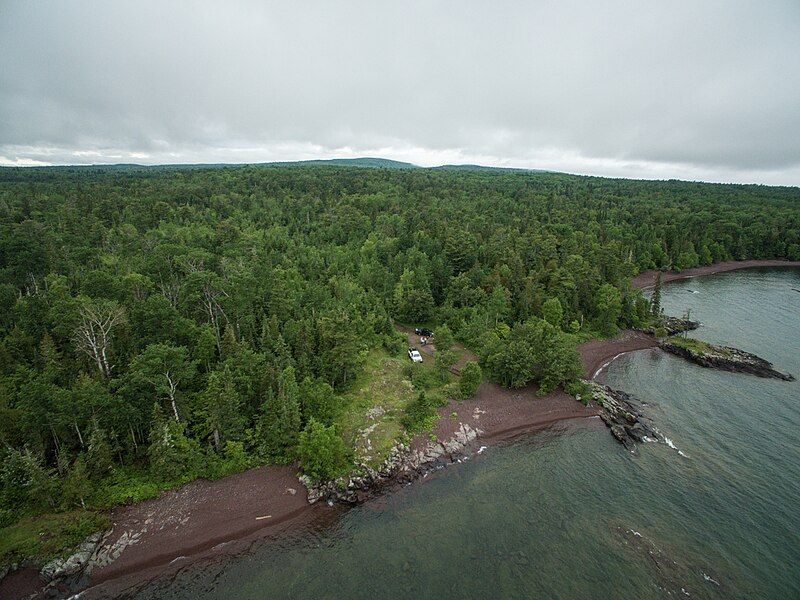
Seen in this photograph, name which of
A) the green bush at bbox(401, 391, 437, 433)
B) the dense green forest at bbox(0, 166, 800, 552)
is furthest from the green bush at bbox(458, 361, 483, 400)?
the green bush at bbox(401, 391, 437, 433)

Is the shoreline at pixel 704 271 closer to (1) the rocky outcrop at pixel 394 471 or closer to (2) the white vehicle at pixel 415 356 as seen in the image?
(2) the white vehicle at pixel 415 356

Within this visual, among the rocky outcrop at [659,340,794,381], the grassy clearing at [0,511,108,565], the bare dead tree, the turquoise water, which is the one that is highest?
the bare dead tree

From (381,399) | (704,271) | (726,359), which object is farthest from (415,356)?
(704,271)

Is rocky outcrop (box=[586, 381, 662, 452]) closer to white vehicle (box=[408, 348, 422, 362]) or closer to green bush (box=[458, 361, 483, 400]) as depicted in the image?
green bush (box=[458, 361, 483, 400])

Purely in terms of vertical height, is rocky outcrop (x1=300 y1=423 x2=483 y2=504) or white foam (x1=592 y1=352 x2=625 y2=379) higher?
white foam (x1=592 y1=352 x2=625 y2=379)

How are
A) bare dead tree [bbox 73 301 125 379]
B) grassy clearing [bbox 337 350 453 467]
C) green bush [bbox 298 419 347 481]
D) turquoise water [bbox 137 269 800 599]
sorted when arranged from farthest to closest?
grassy clearing [bbox 337 350 453 467] → bare dead tree [bbox 73 301 125 379] → green bush [bbox 298 419 347 481] → turquoise water [bbox 137 269 800 599]

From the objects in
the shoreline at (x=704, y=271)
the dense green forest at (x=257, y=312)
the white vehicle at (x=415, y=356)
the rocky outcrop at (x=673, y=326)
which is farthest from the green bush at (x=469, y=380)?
the shoreline at (x=704, y=271)
